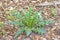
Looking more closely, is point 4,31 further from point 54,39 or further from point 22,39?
point 54,39

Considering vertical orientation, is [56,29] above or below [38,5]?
below

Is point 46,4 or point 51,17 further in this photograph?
point 46,4

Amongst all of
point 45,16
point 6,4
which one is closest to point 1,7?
point 6,4

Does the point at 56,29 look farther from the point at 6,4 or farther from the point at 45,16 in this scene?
the point at 6,4

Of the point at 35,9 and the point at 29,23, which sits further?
the point at 35,9

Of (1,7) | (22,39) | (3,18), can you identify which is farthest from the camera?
(1,7)

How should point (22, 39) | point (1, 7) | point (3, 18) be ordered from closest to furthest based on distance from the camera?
point (22, 39) → point (3, 18) → point (1, 7)

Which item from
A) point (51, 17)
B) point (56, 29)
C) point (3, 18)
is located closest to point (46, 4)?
point (51, 17)

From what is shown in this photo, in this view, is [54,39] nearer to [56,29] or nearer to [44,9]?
[56,29]

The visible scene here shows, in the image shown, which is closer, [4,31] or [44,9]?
[4,31]
